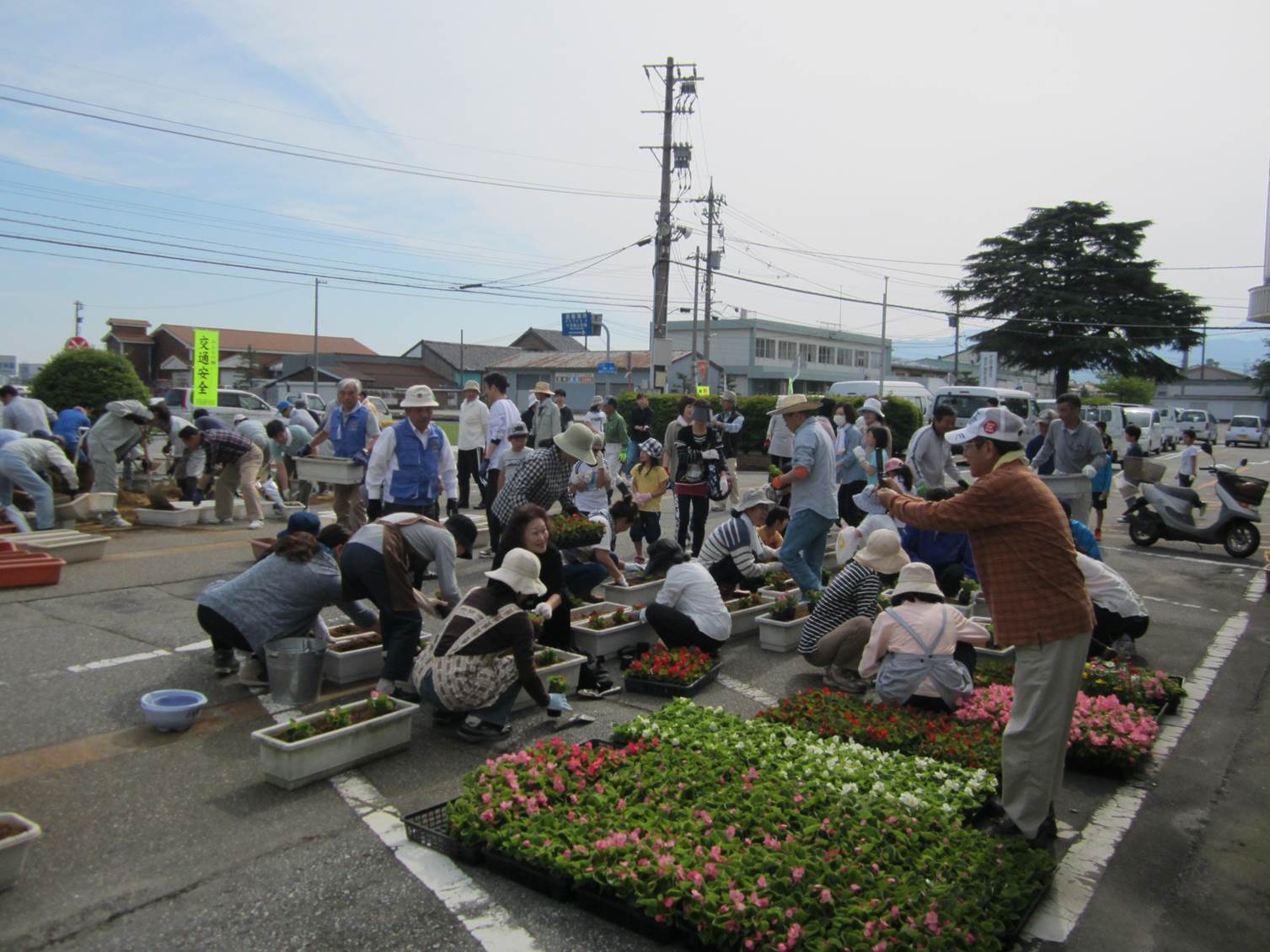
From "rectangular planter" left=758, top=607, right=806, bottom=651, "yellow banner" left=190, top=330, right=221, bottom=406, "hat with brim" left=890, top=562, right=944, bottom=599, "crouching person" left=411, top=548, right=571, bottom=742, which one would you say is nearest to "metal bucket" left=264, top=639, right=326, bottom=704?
"crouching person" left=411, top=548, right=571, bottom=742

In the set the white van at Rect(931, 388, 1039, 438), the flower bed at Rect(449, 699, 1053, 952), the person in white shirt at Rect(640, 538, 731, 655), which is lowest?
the flower bed at Rect(449, 699, 1053, 952)

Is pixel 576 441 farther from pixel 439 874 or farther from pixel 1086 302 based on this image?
pixel 1086 302

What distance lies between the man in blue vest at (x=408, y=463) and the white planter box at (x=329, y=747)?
3561 millimetres

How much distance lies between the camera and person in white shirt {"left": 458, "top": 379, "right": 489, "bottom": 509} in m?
12.8

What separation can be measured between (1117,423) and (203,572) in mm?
33940

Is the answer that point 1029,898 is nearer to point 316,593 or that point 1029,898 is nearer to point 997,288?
point 316,593

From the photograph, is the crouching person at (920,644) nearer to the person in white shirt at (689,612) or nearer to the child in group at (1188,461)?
the person in white shirt at (689,612)

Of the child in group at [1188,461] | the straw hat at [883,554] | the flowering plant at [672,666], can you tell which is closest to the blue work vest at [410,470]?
the flowering plant at [672,666]

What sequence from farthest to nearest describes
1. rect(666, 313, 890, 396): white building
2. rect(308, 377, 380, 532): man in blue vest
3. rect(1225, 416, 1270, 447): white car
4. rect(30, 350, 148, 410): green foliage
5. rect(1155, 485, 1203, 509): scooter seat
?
rect(666, 313, 890, 396): white building < rect(1225, 416, 1270, 447): white car < rect(30, 350, 148, 410): green foliage < rect(1155, 485, 1203, 509): scooter seat < rect(308, 377, 380, 532): man in blue vest

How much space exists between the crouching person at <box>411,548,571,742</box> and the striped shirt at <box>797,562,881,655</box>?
2344mm

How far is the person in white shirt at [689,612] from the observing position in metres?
7.31

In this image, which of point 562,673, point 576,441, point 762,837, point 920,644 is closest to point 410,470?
point 576,441

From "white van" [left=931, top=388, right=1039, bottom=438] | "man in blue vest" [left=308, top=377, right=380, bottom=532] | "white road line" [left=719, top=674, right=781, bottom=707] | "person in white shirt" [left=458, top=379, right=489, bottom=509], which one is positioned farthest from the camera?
"white van" [left=931, top=388, right=1039, bottom=438]

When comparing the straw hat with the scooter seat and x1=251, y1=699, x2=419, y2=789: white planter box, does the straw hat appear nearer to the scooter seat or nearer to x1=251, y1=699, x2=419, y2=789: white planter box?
x1=251, y1=699, x2=419, y2=789: white planter box
